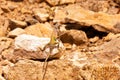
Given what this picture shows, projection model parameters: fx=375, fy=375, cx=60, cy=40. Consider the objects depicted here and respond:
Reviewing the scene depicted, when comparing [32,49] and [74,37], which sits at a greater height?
[32,49]

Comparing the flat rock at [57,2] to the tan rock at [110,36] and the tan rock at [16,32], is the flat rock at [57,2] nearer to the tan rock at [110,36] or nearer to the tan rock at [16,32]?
the tan rock at [16,32]

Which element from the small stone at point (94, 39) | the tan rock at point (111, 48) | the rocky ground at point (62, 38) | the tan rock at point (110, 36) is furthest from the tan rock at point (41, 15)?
the tan rock at point (111, 48)

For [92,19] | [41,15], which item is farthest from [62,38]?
[41,15]

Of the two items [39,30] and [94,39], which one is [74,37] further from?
[39,30]

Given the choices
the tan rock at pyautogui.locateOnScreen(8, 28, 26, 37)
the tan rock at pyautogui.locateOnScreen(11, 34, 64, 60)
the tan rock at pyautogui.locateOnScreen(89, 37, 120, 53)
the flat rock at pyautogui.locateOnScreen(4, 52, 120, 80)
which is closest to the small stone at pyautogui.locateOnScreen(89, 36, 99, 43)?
the tan rock at pyautogui.locateOnScreen(89, 37, 120, 53)

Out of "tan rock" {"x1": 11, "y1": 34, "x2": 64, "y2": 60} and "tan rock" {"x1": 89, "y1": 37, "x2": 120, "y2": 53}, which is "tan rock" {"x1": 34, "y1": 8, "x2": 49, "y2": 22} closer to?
"tan rock" {"x1": 11, "y1": 34, "x2": 64, "y2": 60}

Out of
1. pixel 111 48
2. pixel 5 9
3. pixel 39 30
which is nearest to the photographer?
pixel 111 48

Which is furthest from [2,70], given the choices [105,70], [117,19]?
[117,19]
